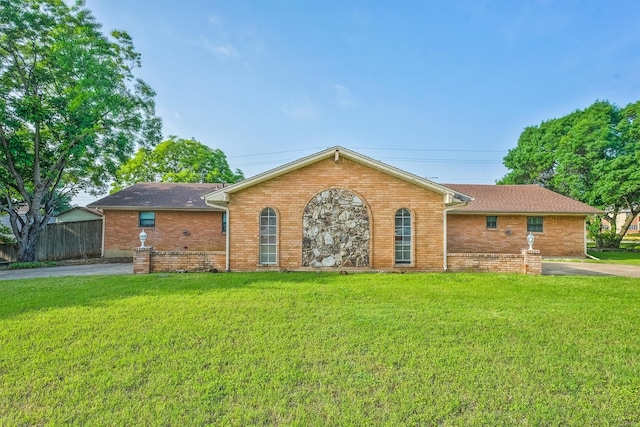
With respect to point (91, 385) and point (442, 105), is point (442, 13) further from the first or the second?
point (91, 385)

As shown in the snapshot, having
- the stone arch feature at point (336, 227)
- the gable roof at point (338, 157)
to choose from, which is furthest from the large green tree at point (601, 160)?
the stone arch feature at point (336, 227)

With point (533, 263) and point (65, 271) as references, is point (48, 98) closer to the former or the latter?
point (65, 271)

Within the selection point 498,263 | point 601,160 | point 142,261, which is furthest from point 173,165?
point 601,160

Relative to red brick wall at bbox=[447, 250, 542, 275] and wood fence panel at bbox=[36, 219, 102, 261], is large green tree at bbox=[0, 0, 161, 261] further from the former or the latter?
red brick wall at bbox=[447, 250, 542, 275]

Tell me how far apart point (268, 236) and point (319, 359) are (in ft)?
23.9

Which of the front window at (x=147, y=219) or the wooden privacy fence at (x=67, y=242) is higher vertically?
the front window at (x=147, y=219)

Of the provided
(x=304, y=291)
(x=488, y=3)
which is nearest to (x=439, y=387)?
(x=304, y=291)

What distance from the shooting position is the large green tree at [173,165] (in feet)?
83.1

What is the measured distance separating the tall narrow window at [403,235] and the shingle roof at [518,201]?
A: 212 inches

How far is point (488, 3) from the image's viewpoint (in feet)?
37.6

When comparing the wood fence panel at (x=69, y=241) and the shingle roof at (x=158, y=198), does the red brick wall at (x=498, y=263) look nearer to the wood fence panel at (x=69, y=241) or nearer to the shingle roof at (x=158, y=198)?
the shingle roof at (x=158, y=198)

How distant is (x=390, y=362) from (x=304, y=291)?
12.9 feet

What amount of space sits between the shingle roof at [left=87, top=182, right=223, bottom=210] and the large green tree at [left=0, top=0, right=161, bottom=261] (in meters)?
2.46

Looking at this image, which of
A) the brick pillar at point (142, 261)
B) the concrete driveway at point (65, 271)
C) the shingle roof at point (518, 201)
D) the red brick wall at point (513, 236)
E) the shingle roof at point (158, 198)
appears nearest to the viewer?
the brick pillar at point (142, 261)
